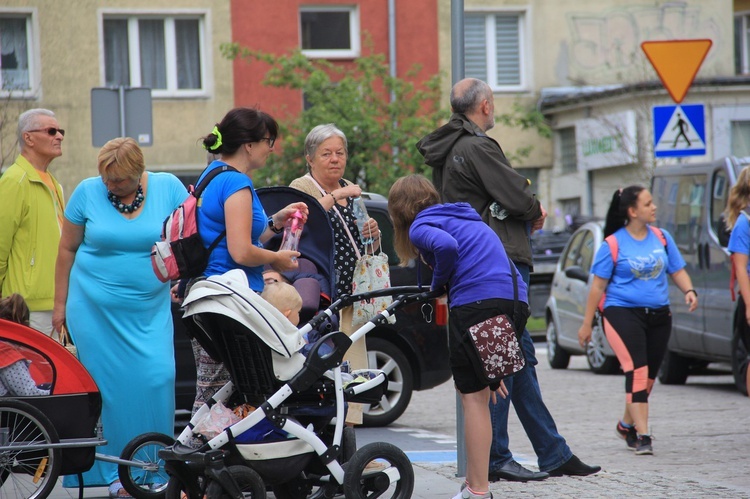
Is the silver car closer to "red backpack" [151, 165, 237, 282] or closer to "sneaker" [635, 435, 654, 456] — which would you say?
"sneaker" [635, 435, 654, 456]

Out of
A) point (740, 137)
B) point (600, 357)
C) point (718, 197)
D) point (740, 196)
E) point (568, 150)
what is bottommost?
point (600, 357)

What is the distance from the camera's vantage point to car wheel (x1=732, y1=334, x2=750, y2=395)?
11734 millimetres

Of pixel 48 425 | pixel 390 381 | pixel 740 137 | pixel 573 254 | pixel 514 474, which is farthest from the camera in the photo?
pixel 740 137

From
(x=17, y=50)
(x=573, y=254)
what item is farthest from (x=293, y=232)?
(x=17, y=50)

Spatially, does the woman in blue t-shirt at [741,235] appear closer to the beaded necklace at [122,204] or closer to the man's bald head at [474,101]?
the man's bald head at [474,101]

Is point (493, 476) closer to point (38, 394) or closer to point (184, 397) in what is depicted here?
point (38, 394)

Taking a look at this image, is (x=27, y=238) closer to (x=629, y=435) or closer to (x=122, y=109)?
(x=629, y=435)

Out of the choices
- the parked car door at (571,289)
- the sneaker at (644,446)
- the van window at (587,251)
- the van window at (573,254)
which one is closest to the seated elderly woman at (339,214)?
the sneaker at (644,446)

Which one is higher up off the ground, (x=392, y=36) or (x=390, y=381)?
(x=392, y=36)

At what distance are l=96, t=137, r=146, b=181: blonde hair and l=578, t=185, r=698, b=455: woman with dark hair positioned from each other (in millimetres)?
3716

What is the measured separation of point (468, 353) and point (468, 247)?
0.52m

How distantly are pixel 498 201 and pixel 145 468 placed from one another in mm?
2344

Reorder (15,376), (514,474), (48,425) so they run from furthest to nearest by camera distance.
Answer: (514,474) → (15,376) → (48,425)

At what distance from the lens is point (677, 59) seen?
46.1 feet
